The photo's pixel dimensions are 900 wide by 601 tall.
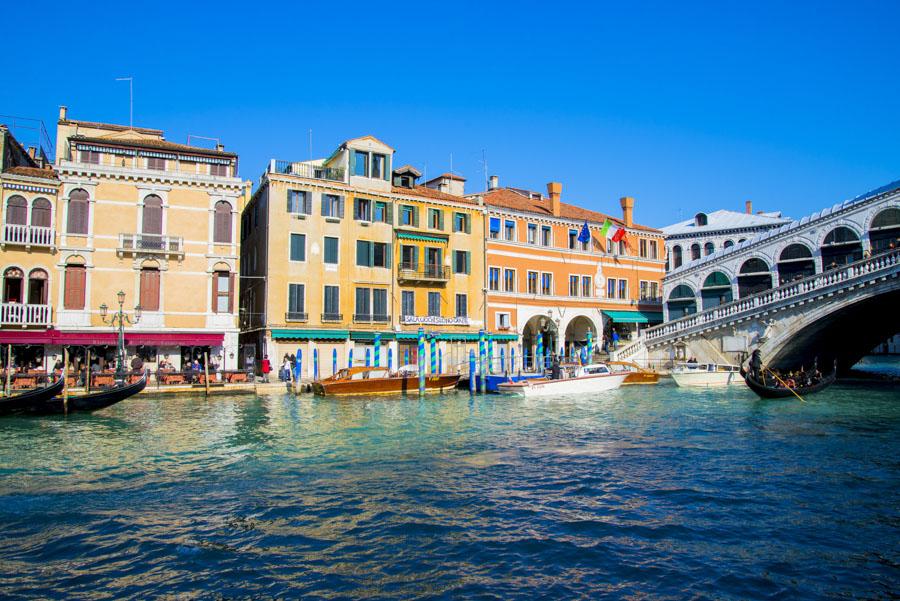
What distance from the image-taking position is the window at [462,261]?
33438 millimetres

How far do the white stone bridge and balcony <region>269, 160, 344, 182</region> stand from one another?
52.6ft

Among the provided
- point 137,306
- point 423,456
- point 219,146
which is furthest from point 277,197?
point 423,456

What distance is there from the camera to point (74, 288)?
25.3 m

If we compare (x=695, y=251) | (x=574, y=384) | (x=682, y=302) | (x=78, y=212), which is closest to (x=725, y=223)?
(x=695, y=251)

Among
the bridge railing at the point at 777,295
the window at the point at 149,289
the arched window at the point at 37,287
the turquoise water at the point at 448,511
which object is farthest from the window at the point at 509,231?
the arched window at the point at 37,287

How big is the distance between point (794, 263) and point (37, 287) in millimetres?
33537

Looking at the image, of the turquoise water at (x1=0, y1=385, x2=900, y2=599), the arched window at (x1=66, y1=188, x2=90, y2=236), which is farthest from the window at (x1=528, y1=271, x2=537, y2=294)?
the arched window at (x1=66, y1=188, x2=90, y2=236)

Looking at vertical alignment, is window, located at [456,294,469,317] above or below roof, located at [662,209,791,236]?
below

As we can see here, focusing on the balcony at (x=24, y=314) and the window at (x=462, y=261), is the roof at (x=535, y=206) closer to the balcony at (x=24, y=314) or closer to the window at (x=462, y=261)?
the window at (x=462, y=261)

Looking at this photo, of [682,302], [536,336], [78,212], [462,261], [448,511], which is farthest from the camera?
[682,302]

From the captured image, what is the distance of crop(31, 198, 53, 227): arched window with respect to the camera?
82.3 ft

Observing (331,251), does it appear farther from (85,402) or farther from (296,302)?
(85,402)

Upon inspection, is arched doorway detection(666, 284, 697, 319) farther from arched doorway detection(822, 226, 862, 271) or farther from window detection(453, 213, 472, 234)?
window detection(453, 213, 472, 234)

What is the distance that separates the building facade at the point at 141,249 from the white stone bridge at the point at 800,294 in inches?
753
